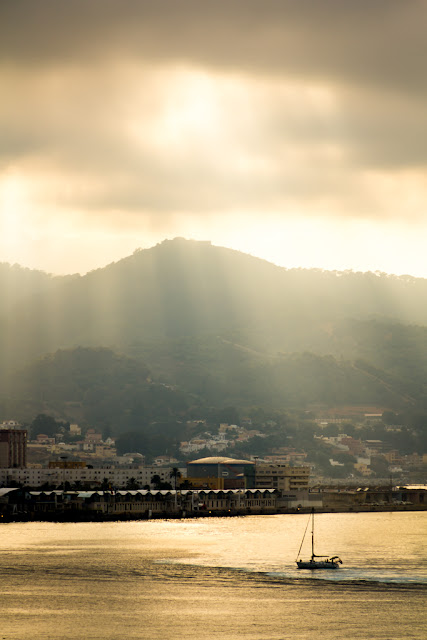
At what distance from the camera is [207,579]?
258 feet

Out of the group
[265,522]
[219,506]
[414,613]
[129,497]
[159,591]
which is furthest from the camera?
[219,506]

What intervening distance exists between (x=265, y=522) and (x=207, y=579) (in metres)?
72.6

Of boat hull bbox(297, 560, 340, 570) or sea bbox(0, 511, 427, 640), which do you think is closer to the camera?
sea bbox(0, 511, 427, 640)

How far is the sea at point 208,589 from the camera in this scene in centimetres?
6231

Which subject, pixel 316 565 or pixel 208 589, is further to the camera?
pixel 316 565

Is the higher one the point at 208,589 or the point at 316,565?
the point at 316,565

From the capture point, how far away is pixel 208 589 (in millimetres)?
73875

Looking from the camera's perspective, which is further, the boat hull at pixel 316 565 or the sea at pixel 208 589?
the boat hull at pixel 316 565

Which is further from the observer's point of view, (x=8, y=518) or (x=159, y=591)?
(x=8, y=518)

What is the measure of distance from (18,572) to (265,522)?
69.8 m

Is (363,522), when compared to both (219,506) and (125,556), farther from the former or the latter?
(125,556)

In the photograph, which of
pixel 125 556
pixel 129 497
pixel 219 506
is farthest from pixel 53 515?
pixel 125 556

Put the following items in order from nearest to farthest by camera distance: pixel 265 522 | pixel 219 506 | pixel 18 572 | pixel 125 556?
pixel 18 572
pixel 125 556
pixel 265 522
pixel 219 506

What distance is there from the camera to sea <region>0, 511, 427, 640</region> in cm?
6231
